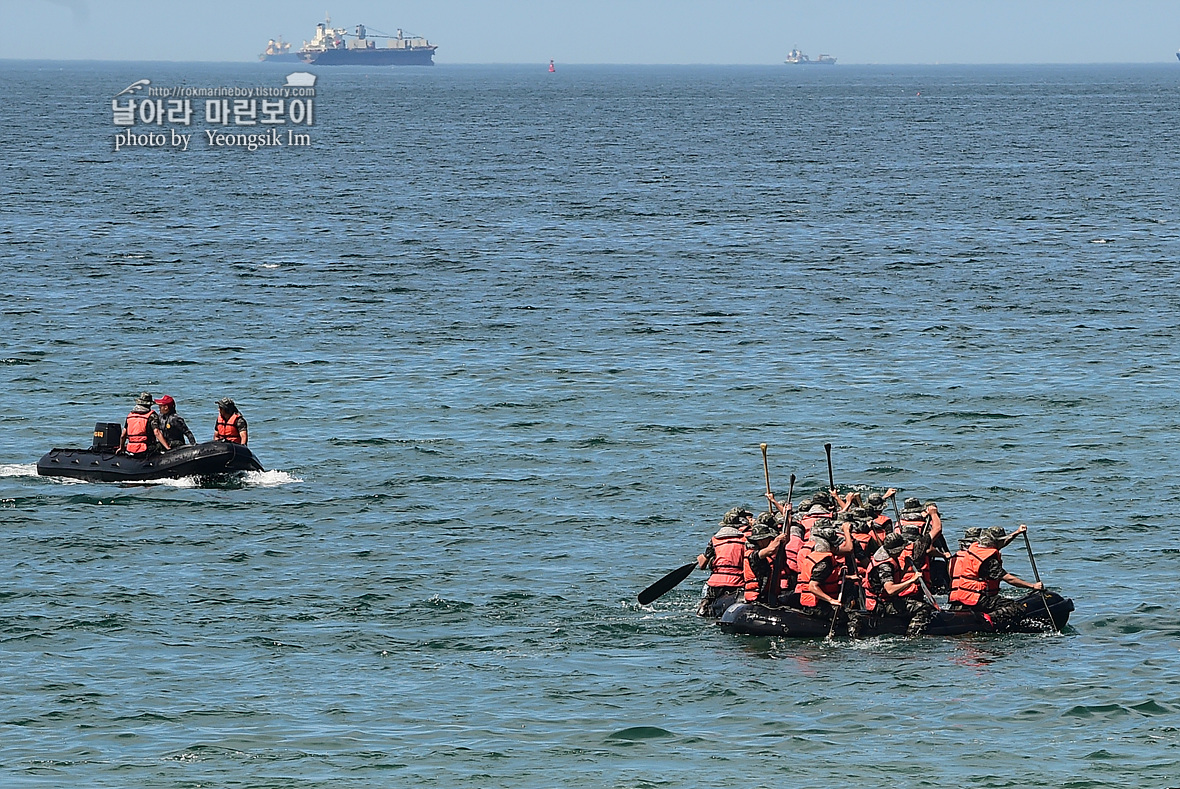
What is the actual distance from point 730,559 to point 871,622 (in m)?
2.37

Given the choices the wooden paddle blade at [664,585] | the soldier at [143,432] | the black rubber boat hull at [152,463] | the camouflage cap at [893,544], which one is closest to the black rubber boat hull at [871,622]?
the camouflage cap at [893,544]

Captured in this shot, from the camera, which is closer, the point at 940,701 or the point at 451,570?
the point at 940,701

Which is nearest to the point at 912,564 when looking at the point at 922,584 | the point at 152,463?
the point at 922,584

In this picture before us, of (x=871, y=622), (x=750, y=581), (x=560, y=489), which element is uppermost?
(x=750, y=581)

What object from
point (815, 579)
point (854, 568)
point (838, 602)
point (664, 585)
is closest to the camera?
point (815, 579)

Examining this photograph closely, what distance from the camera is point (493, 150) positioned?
144750 millimetres

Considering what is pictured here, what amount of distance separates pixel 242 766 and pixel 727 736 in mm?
6426

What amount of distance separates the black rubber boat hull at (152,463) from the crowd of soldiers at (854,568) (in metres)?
12.8

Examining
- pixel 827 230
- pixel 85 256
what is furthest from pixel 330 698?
pixel 827 230

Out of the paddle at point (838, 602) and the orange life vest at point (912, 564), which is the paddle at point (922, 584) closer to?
the orange life vest at point (912, 564)

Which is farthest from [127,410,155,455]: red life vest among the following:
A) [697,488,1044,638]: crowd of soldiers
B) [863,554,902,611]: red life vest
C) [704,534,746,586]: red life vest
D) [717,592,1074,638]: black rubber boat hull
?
[863,554,902,611]: red life vest

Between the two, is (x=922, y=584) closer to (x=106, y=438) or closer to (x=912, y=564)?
(x=912, y=564)

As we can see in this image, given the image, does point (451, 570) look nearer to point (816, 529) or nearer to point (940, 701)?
point (816, 529)

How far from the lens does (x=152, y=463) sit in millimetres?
35281
